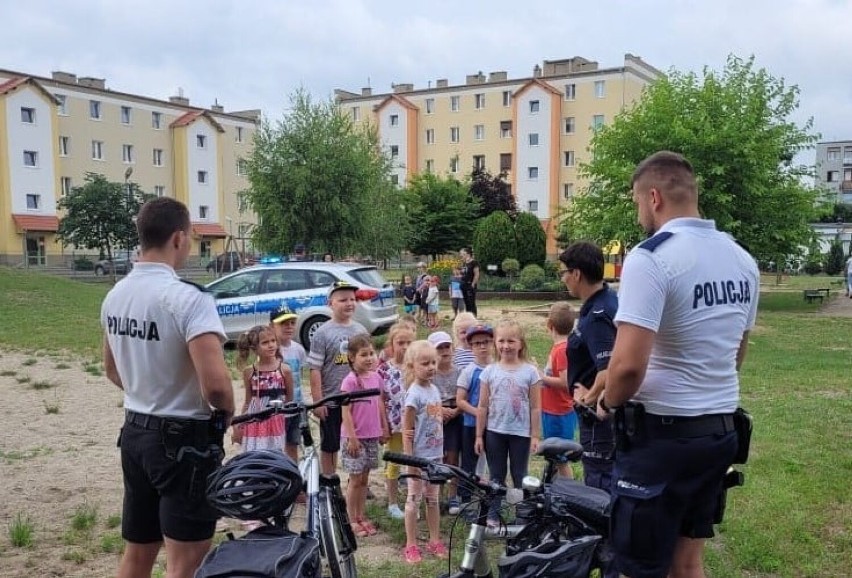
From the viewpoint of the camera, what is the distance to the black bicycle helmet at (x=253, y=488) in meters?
2.47

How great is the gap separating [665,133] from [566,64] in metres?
41.9

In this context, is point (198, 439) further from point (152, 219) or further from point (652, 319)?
point (652, 319)

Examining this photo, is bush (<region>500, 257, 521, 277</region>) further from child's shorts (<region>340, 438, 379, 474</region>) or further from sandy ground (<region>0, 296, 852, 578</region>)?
child's shorts (<region>340, 438, 379, 474</region>)

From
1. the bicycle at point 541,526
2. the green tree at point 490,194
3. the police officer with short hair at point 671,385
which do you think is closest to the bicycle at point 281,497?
the bicycle at point 541,526

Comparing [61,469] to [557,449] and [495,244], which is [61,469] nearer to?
[557,449]

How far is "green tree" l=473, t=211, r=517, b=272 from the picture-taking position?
28.6 meters

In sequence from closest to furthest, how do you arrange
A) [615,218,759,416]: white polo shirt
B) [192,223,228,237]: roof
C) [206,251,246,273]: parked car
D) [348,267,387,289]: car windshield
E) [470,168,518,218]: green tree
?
[615,218,759,416]: white polo shirt
[348,267,387,289]: car windshield
[206,251,246,273]: parked car
[470,168,518,218]: green tree
[192,223,228,237]: roof

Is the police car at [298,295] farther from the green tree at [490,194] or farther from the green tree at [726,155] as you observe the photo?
the green tree at [490,194]

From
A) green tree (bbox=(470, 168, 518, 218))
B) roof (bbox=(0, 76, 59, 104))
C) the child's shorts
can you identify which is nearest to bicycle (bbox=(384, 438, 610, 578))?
the child's shorts

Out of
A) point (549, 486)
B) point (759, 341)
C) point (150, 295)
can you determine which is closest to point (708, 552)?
point (549, 486)

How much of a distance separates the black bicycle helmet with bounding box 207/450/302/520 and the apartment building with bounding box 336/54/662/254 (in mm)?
56057

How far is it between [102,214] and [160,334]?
3849cm

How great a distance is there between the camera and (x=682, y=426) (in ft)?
8.77

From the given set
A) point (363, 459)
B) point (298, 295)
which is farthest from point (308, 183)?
point (363, 459)
